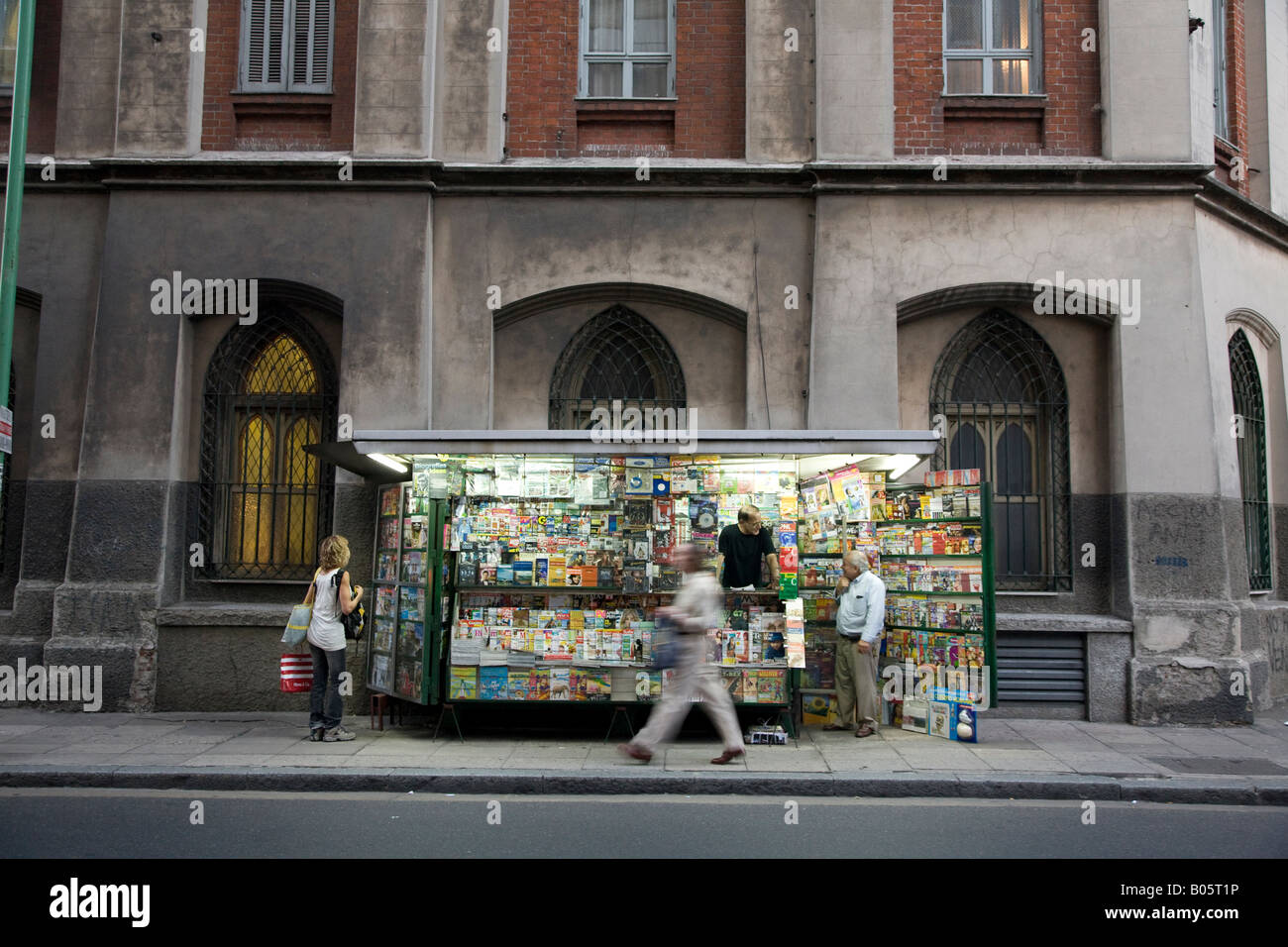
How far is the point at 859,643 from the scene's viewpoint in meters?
10.8

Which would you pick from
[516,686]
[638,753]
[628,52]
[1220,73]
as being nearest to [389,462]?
[516,686]

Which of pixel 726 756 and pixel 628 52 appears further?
pixel 628 52

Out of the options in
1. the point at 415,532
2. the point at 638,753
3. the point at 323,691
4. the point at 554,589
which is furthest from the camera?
the point at 415,532

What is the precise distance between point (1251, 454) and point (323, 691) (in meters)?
12.1

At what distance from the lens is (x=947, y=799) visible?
8680mm

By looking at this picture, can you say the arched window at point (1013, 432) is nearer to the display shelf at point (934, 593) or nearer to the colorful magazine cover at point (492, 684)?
the display shelf at point (934, 593)

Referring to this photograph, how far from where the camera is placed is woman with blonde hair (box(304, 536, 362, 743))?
10461mm

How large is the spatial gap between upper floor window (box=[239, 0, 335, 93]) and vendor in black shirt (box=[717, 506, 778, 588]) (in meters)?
7.81

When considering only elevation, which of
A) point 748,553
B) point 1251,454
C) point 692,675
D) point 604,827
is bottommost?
point 604,827

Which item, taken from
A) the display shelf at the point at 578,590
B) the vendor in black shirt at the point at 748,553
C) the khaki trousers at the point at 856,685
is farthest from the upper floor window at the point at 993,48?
the khaki trousers at the point at 856,685

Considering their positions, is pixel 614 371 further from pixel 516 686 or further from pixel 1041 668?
pixel 1041 668

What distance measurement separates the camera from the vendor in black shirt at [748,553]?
10.6 meters

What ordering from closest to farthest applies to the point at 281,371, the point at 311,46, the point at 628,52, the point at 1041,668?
the point at 1041,668
the point at 281,371
the point at 311,46
the point at 628,52

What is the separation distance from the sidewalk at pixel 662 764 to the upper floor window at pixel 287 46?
7.91 m
